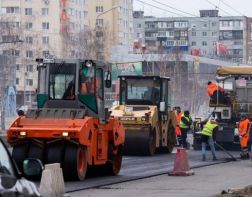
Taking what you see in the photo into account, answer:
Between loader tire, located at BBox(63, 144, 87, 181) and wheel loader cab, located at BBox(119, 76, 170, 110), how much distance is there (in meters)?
11.9

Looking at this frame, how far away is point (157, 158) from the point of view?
30234 millimetres

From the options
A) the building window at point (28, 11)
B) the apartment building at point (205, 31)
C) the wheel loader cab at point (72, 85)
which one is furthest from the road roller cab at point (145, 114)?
the apartment building at point (205, 31)

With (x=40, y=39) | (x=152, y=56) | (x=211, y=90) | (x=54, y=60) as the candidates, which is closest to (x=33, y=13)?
(x=40, y=39)

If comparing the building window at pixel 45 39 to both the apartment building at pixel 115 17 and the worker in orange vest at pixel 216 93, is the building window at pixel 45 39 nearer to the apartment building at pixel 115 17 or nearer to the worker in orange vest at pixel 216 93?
the apartment building at pixel 115 17

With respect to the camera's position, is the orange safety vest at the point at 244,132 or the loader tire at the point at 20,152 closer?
the loader tire at the point at 20,152

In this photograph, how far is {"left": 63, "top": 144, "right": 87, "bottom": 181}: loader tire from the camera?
19859 mm

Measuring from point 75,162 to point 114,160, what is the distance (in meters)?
2.65

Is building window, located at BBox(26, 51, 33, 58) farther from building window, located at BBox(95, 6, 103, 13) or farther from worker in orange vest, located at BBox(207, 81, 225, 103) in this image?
worker in orange vest, located at BBox(207, 81, 225, 103)

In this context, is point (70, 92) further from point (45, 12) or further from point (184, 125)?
point (45, 12)

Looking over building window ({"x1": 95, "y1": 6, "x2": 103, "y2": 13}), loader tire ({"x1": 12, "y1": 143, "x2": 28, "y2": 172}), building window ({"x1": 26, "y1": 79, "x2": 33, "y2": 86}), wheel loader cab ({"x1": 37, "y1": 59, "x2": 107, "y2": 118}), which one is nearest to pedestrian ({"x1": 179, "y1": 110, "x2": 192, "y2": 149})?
wheel loader cab ({"x1": 37, "y1": 59, "x2": 107, "y2": 118})

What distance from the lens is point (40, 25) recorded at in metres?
114

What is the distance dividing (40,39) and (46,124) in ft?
299

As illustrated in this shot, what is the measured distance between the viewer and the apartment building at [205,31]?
168 meters

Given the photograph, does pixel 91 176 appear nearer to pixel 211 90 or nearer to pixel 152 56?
pixel 211 90
